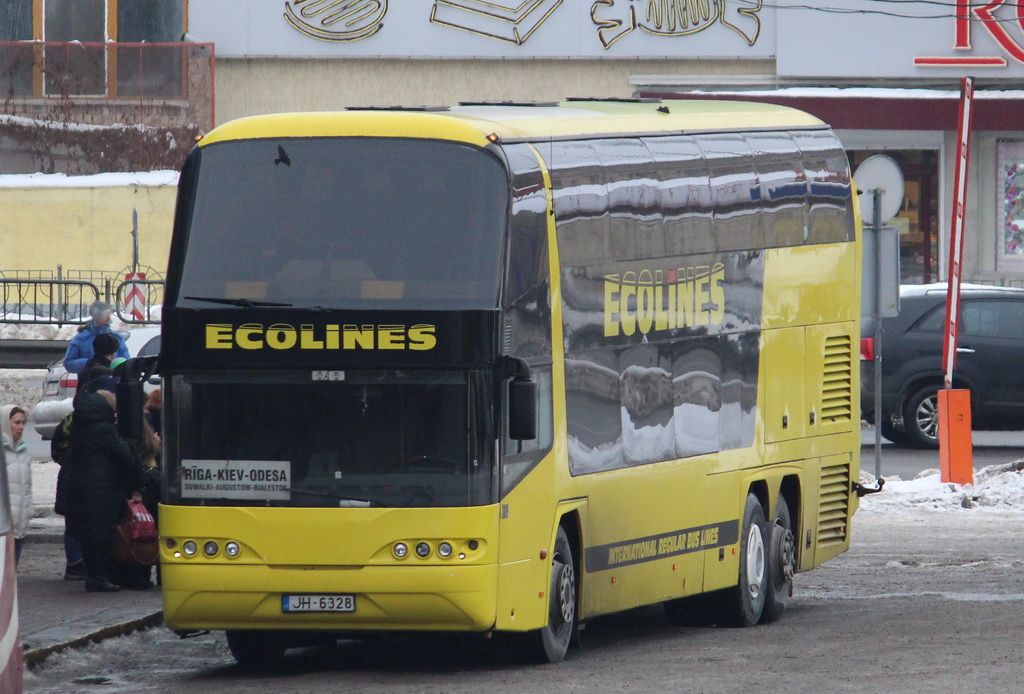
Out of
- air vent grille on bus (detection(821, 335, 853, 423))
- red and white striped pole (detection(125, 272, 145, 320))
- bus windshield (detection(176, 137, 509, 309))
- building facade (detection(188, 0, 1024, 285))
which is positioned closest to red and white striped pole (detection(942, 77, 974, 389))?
air vent grille on bus (detection(821, 335, 853, 423))

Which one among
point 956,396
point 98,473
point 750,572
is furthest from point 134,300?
point 750,572

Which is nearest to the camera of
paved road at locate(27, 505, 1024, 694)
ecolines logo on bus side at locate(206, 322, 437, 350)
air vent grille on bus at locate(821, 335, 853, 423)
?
paved road at locate(27, 505, 1024, 694)

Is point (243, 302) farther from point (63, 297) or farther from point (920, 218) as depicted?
point (920, 218)

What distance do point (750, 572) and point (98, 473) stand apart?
443cm

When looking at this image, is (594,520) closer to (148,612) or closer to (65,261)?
(148,612)

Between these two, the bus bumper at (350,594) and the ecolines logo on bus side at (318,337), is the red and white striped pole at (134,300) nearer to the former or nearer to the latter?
the ecolines logo on bus side at (318,337)

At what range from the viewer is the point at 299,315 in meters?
9.80

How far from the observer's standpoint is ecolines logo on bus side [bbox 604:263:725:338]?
11109 mm

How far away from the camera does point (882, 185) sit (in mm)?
18719

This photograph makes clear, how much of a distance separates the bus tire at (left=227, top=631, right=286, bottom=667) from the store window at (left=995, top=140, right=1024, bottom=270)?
25.2 m

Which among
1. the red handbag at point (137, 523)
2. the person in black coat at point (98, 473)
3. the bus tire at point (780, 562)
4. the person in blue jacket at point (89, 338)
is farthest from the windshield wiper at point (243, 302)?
the person in blue jacket at point (89, 338)

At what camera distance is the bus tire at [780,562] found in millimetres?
12914

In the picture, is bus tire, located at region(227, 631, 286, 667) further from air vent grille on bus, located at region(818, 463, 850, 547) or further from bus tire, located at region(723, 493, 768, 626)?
air vent grille on bus, located at region(818, 463, 850, 547)

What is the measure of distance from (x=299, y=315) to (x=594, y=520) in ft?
7.20
